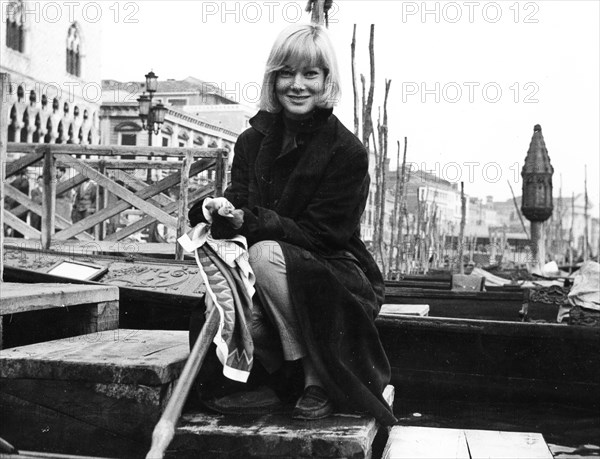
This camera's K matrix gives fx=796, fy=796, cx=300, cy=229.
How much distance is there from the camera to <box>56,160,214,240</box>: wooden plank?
7.60 metres

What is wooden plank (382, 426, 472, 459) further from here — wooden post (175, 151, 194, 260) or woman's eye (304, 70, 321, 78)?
wooden post (175, 151, 194, 260)

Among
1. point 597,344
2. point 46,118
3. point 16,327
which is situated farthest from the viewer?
point 46,118

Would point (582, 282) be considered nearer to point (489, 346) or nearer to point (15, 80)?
point (489, 346)

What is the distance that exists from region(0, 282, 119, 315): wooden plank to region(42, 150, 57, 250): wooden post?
3.90m

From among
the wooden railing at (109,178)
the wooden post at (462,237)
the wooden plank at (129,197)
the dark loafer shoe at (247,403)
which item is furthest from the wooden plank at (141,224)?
the wooden post at (462,237)

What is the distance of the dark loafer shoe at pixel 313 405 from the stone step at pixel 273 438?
0.02m

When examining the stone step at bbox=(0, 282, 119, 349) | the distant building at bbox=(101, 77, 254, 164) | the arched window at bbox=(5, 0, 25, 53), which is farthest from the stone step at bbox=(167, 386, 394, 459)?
the distant building at bbox=(101, 77, 254, 164)

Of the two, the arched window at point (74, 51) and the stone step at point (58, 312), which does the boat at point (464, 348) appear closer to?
the stone step at point (58, 312)

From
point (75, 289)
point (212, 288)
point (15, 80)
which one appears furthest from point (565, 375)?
point (15, 80)

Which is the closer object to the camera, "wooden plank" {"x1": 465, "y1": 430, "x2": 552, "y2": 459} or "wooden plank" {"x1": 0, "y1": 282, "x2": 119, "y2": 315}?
"wooden plank" {"x1": 465, "y1": 430, "x2": 552, "y2": 459}

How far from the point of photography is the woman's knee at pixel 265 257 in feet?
7.81

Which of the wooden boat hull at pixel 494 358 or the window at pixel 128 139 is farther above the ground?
the window at pixel 128 139

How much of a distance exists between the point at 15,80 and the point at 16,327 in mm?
25485

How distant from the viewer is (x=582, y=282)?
6363 millimetres
